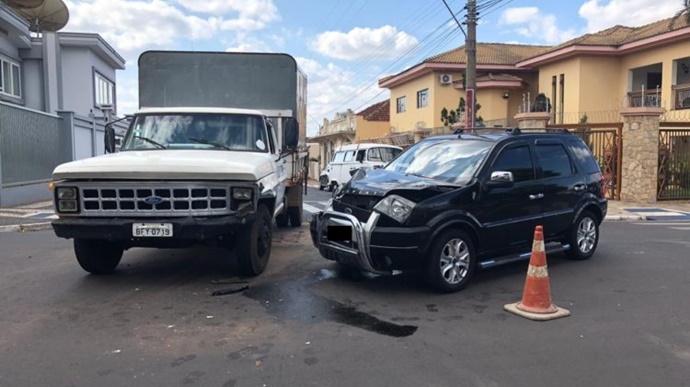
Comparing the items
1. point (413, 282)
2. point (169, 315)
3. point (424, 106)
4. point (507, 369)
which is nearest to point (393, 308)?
point (413, 282)

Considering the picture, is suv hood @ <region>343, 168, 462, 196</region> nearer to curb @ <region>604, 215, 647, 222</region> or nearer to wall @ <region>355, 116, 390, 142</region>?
curb @ <region>604, 215, 647, 222</region>

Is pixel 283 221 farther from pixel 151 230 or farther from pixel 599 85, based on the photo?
pixel 599 85

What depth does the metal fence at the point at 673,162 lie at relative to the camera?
54.4ft

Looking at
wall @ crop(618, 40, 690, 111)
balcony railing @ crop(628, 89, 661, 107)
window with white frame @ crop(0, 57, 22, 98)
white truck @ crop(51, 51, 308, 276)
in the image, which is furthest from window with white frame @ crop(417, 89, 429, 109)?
white truck @ crop(51, 51, 308, 276)

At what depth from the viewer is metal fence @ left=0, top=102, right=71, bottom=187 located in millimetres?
15633

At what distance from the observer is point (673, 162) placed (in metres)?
16.6

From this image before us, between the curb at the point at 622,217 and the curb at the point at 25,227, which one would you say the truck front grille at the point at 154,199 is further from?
the curb at the point at 622,217

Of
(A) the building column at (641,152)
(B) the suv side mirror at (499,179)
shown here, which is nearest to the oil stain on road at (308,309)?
(B) the suv side mirror at (499,179)

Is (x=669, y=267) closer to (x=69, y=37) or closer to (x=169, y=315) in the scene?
(x=169, y=315)

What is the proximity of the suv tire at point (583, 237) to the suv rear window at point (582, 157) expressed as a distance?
665 millimetres

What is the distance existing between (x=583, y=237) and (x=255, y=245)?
4710 mm

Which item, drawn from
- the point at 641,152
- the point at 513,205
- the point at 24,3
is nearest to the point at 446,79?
the point at 641,152

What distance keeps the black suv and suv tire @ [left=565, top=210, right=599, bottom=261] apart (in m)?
0.01

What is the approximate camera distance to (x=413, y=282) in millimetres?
6746
